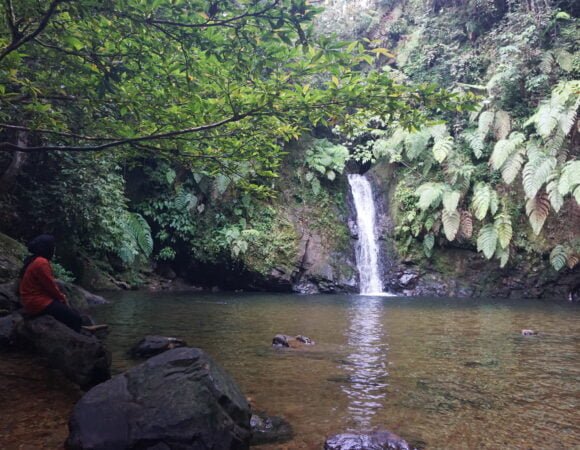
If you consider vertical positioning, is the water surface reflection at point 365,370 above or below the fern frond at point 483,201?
below

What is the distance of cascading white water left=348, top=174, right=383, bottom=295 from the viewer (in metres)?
16.3

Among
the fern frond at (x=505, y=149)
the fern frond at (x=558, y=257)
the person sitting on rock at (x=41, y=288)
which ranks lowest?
the person sitting on rock at (x=41, y=288)

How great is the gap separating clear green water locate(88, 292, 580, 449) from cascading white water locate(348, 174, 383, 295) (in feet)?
24.0

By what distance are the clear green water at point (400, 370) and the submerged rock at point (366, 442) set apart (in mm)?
119

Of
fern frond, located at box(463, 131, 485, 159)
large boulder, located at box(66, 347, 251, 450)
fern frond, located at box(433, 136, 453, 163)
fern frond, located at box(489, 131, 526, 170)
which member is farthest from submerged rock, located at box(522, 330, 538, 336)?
fern frond, located at box(463, 131, 485, 159)

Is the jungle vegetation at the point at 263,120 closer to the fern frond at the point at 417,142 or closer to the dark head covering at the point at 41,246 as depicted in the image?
the fern frond at the point at 417,142

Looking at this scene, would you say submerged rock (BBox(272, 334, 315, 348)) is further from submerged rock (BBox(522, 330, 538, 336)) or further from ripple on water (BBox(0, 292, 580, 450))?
submerged rock (BBox(522, 330, 538, 336))

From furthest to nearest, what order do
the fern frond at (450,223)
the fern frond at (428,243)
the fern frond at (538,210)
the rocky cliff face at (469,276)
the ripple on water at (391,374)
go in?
the fern frond at (428,243), the rocky cliff face at (469,276), the fern frond at (450,223), the fern frond at (538,210), the ripple on water at (391,374)

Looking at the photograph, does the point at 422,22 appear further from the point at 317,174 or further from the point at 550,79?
the point at 317,174

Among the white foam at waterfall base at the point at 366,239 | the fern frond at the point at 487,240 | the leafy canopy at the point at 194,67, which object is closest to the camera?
the leafy canopy at the point at 194,67

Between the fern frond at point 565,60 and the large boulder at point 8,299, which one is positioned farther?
the fern frond at point 565,60

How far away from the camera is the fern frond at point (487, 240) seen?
14422 millimetres

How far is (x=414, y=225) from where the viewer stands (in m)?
16.3

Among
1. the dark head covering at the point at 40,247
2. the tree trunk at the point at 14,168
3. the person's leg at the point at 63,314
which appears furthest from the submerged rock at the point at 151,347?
the tree trunk at the point at 14,168
